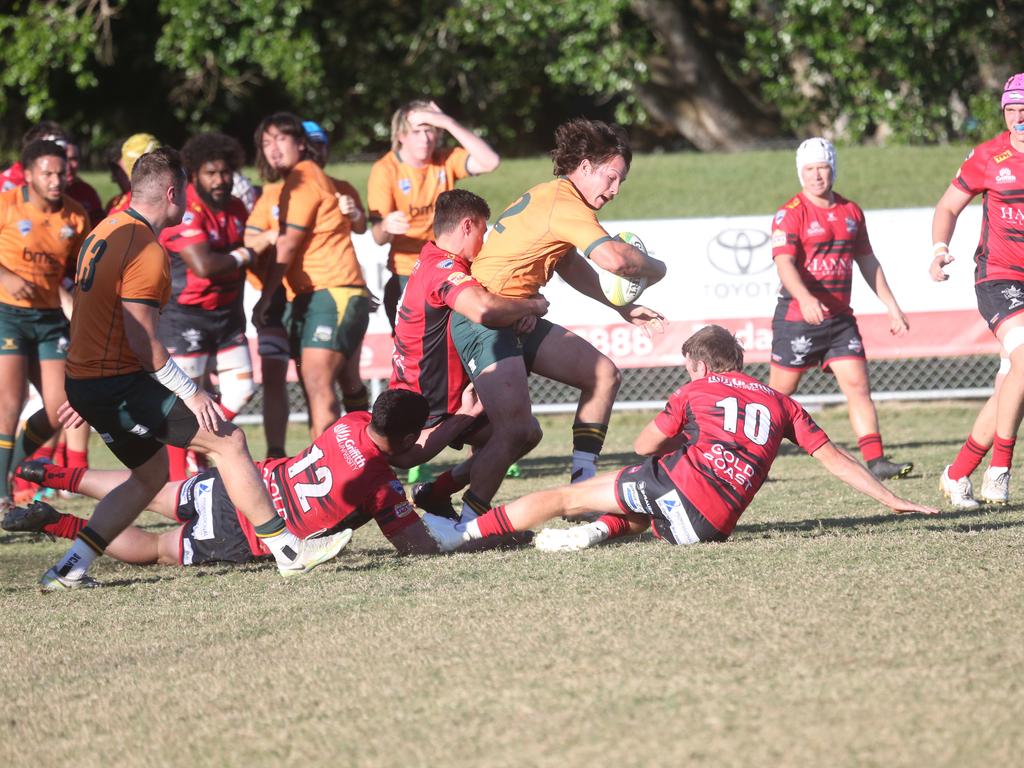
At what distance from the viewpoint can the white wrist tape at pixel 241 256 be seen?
8.00 metres

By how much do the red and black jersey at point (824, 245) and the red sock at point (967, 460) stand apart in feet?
5.76

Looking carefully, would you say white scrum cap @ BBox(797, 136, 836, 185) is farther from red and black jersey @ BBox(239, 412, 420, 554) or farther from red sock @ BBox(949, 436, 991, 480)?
red and black jersey @ BBox(239, 412, 420, 554)

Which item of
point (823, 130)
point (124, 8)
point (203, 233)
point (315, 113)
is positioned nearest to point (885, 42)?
point (823, 130)

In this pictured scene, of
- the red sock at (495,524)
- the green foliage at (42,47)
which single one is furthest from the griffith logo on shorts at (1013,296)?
the green foliage at (42,47)

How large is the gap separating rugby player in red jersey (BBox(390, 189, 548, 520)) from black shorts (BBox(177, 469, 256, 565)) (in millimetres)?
894

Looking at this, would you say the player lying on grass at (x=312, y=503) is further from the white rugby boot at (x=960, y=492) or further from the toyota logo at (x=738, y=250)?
the toyota logo at (x=738, y=250)

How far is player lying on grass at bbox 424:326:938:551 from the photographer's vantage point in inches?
211

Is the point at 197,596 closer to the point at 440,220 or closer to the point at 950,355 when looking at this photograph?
the point at 440,220

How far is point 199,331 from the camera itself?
8.30 m

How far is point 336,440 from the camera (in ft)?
18.5

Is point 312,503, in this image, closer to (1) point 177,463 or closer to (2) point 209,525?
(2) point 209,525

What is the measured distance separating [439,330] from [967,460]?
8.87 ft

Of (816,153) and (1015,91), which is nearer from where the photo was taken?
(1015,91)

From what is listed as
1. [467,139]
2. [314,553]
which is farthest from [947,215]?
[314,553]
